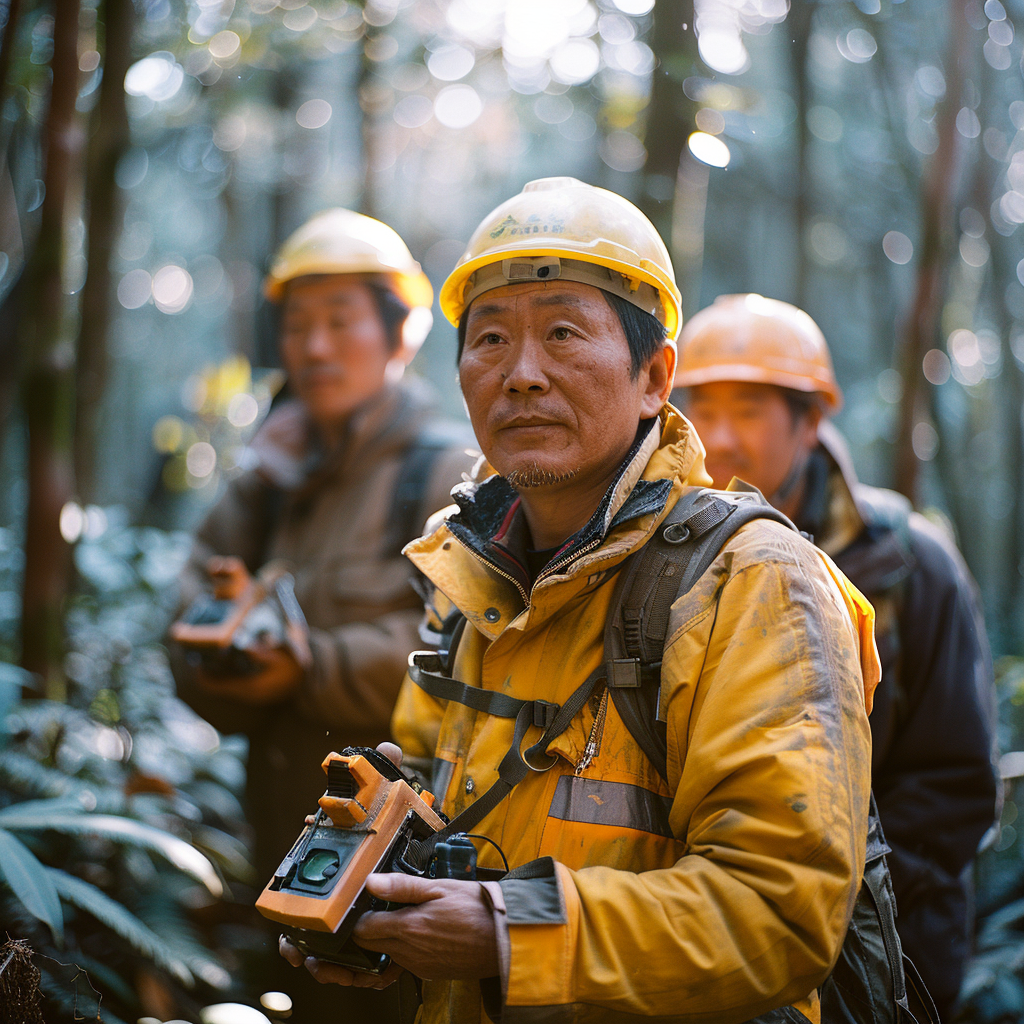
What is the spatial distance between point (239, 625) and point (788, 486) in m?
2.39

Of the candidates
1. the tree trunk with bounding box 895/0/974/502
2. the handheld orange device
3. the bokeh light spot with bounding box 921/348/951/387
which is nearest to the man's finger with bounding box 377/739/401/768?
the handheld orange device

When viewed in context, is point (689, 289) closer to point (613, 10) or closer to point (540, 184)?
point (613, 10)

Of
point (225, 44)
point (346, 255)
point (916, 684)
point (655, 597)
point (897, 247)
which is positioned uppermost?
point (225, 44)

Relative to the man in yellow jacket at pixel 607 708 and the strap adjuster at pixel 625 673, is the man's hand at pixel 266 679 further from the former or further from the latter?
the strap adjuster at pixel 625 673

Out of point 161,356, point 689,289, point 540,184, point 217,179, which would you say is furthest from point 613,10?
point 161,356

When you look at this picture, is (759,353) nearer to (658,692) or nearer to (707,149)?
(707,149)

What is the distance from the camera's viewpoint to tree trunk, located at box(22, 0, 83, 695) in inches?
183

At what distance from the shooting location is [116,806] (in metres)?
4.30

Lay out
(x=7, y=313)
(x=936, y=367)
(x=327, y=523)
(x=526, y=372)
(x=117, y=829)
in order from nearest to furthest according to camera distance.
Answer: (x=526, y=372), (x=117, y=829), (x=327, y=523), (x=7, y=313), (x=936, y=367)

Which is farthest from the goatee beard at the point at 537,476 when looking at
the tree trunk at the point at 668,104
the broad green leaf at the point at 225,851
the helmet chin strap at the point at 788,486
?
the broad green leaf at the point at 225,851

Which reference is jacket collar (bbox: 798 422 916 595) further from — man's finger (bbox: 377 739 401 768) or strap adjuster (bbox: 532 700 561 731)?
man's finger (bbox: 377 739 401 768)

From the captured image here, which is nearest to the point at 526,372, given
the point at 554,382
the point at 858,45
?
the point at 554,382

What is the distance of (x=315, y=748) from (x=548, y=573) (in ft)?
8.11

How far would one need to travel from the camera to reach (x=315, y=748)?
153 inches
